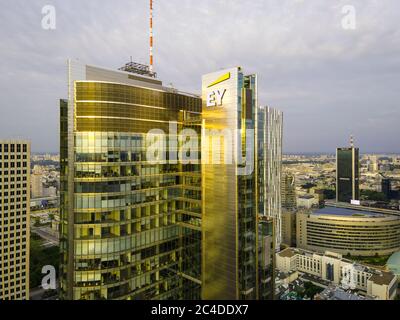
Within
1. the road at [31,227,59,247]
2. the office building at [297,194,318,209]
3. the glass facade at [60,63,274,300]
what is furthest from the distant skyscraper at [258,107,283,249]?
the road at [31,227,59,247]

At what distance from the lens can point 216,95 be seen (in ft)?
59.7

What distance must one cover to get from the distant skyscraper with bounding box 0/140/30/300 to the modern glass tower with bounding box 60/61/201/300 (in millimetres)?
23138

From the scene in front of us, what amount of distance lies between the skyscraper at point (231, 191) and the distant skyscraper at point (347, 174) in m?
82.8

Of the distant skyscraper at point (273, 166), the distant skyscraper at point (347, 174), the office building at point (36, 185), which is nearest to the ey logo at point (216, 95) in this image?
the distant skyscraper at point (273, 166)

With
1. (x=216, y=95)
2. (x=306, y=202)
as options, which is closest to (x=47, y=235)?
(x=216, y=95)

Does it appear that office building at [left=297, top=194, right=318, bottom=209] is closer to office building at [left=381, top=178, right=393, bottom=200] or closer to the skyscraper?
office building at [left=381, top=178, right=393, bottom=200]

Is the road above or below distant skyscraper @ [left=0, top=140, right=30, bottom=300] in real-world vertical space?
below

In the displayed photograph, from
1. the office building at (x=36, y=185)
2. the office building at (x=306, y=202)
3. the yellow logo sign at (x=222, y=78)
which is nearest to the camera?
the yellow logo sign at (x=222, y=78)

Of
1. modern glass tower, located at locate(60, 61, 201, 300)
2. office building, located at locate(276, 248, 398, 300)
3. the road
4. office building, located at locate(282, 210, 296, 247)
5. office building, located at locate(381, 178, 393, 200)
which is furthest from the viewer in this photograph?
office building, located at locate(381, 178, 393, 200)

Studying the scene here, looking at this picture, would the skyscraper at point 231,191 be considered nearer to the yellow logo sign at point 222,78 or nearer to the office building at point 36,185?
the yellow logo sign at point 222,78

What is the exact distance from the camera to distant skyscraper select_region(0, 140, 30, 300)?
3306 centimetres

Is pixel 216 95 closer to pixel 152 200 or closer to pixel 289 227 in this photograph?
pixel 152 200

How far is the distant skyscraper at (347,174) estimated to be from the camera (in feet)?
286
